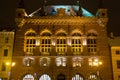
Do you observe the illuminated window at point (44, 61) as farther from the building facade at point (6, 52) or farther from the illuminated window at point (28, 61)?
the building facade at point (6, 52)

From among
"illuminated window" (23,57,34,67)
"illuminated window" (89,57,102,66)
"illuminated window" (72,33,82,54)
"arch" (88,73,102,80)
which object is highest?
"illuminated window" (72,33,82,54)

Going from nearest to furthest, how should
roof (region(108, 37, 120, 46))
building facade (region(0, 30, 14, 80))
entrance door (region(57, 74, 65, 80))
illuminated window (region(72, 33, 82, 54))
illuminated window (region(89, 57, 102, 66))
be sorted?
1. entrance door (region(57, 74, 65, 80))
2. illuminated window (region(89, 57, 102, 66))
3. illuminated window (region(72, 33, 82, 54))
4. building facade (region(0, 30, 14, 80))
5. roof (region(108, 37, 120, 46))

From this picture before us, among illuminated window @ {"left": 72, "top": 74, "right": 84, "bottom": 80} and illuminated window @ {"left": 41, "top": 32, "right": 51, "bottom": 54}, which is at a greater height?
illuminated window @ {"left": 41, "top": 32, "right": 51, "bottom": 54}

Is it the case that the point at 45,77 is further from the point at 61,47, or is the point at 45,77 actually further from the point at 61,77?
the point at 61,47

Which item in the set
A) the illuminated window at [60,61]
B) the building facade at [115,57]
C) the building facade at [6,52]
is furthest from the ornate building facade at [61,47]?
the building facade at [6,52]

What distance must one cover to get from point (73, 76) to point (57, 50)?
570 centimetres

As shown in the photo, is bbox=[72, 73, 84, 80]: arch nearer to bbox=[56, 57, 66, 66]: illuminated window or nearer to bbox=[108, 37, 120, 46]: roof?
bbox=[56, 57, 66, 66]: illuminated window

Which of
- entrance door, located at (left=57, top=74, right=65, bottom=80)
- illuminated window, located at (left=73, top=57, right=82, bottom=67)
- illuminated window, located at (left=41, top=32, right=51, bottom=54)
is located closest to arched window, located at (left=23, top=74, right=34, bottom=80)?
entrance door, located at (left=57, top=74, right=65, bottom=80)

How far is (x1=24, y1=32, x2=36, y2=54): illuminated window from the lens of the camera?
53875 mm

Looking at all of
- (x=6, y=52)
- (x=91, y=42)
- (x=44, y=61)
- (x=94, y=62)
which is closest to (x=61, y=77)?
(x=44, y=61)

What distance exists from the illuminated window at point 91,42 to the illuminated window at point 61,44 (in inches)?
172

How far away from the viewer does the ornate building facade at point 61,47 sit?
51.9 metres

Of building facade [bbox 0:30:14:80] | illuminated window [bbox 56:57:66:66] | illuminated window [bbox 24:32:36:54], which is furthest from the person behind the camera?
building facade [bbox 0:30:14:80]

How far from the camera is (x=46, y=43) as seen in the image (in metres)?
54.3
